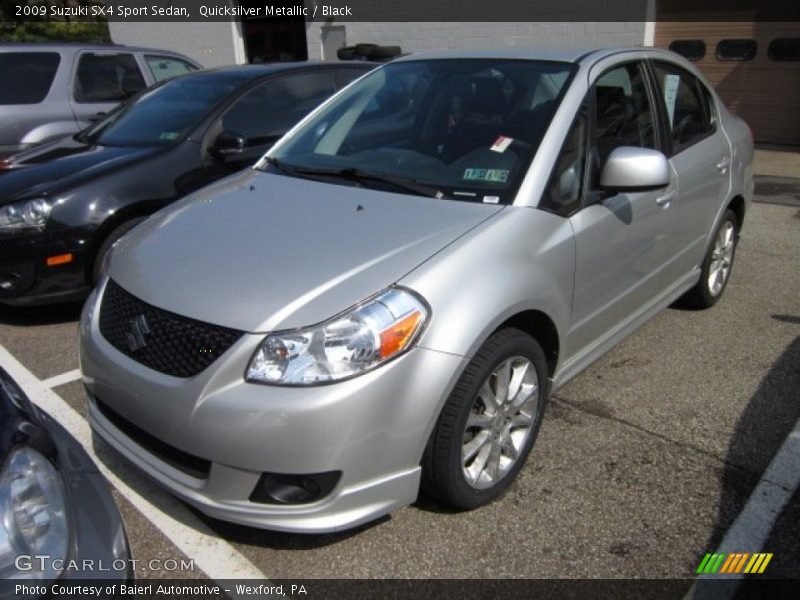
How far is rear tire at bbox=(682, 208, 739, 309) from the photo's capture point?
14.6ft

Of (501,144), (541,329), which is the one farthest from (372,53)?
(541,329)

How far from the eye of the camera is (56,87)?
24.1 ft

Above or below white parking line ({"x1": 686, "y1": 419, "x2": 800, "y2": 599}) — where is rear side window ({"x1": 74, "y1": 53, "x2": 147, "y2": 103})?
above

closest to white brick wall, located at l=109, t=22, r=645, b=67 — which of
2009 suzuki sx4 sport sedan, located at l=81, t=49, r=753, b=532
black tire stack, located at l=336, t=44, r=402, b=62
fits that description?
black tire stack, located at l=336, t=44, r=402, b=62

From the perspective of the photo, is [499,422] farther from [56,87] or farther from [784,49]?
[784,49]

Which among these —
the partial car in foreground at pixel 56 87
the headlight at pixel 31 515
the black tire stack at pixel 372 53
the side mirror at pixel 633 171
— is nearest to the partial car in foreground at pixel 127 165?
the partial car in foreground at pixel 56 87

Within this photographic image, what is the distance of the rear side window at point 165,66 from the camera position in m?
8.48

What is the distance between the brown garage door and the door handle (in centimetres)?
829

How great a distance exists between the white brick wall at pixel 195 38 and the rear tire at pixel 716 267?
14633 millimetres

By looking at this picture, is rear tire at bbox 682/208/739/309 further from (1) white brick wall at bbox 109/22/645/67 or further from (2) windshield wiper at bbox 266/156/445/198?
(1) white brick wall at bbox 109/22/645/67

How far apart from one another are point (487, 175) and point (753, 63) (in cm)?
955

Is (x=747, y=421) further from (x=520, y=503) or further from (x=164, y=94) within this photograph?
(x=164, y=94)

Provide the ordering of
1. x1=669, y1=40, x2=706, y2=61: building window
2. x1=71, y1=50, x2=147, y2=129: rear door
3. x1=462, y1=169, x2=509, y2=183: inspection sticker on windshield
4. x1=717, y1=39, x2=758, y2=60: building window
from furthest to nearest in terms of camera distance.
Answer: x1=669, y1=40, x2=706, y2=61: building window → x1=717, y1=39, x2=758, y2=60: building window → x1=71, y1=50, x2=147, y2=129: rear door → x1=462, y1=169, x2=509, y2=183: inspection sticker on windshield

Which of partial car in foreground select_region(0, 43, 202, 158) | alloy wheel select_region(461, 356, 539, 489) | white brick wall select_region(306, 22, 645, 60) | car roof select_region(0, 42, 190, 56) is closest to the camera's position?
alloy wheel select_region(461, 356, 539, 489)
